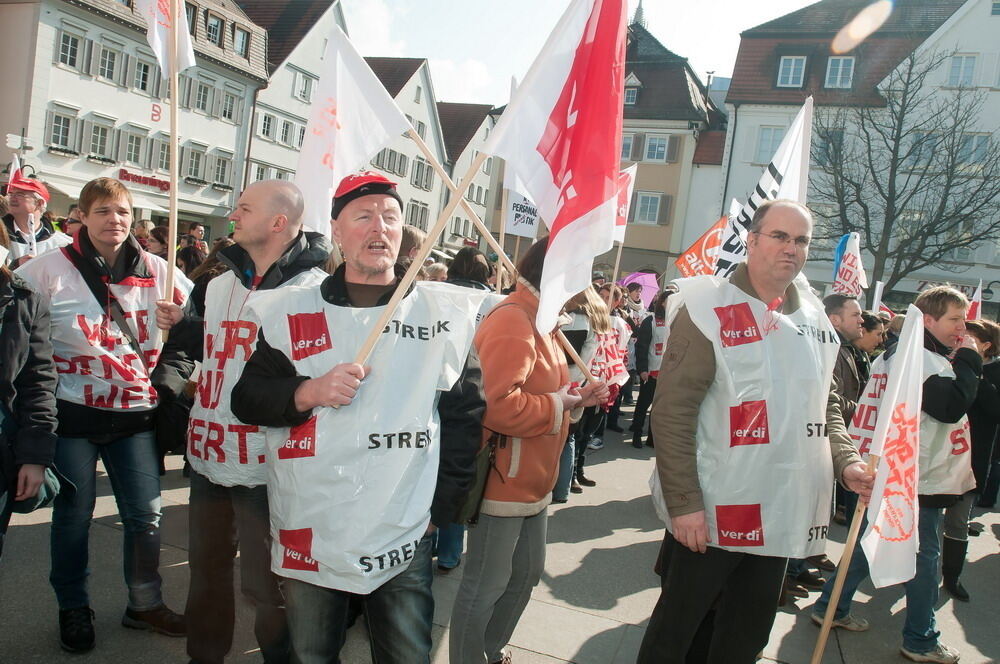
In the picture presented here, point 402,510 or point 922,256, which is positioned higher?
point 922,256

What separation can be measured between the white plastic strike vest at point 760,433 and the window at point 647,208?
3352 centimetres

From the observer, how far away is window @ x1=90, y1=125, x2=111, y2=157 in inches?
1104

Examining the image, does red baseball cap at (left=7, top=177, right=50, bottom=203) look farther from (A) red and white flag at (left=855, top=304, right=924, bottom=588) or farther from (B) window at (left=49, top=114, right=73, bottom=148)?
(B) window at (left=49, top=114, right=73, bottom=148)

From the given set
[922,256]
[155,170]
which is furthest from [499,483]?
[155,170]

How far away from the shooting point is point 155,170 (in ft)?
102

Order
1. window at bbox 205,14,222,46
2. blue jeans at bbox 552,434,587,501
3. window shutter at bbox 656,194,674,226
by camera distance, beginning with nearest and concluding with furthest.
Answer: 1. blue jeans at bbox 552,434,587,501
2. window at bbox 205,14,222,46
3. window shutter at bbox 656,194,674,226

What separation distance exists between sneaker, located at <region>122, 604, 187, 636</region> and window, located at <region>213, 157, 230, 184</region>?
1294 inches

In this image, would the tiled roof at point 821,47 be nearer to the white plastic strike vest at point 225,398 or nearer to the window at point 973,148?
the window at point 973,148

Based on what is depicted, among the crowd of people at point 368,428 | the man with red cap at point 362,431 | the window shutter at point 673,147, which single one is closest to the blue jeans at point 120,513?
the crowd of people at point 368,428

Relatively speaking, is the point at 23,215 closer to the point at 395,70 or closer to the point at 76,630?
the point at 76,630

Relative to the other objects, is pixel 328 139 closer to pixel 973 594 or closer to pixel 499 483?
pixel 499 483

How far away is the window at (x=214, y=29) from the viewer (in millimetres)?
32250

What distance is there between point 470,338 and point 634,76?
122ft

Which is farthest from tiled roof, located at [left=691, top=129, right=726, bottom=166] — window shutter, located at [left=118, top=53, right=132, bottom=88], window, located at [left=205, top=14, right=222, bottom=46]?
window shutter, located at [left=118, top=53, right=132, bottom=88]
